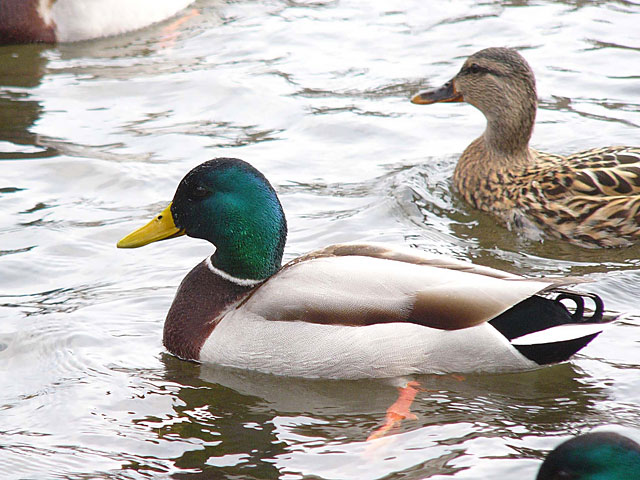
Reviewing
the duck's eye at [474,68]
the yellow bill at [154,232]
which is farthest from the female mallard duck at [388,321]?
the duck's eye at [474,68]

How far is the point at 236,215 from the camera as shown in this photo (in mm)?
5691

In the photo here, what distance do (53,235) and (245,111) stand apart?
2.72 m

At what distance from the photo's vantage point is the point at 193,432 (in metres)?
5.04

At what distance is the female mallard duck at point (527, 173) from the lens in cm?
675

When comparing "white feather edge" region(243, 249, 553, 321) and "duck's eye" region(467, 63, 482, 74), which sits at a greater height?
"duck's eye" region(467, 63, 482, 74)

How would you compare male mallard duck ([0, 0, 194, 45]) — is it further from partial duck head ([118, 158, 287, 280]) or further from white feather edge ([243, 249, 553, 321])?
white feather edge ([243, 249, 553, 321])

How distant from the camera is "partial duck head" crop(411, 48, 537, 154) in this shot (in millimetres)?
7527

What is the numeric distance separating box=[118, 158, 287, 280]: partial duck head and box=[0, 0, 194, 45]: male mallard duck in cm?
560

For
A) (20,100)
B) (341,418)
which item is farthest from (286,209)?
(20,100)

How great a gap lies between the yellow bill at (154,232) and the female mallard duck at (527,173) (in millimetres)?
2422

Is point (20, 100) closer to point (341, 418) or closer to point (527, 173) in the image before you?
point (527, 173)

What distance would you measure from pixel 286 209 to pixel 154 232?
192 centimetres

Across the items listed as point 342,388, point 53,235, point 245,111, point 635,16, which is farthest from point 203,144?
point 635,16

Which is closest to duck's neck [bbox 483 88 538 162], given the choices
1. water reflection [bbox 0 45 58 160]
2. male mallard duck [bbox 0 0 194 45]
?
water reflection [bbox 0 45 58 160]
